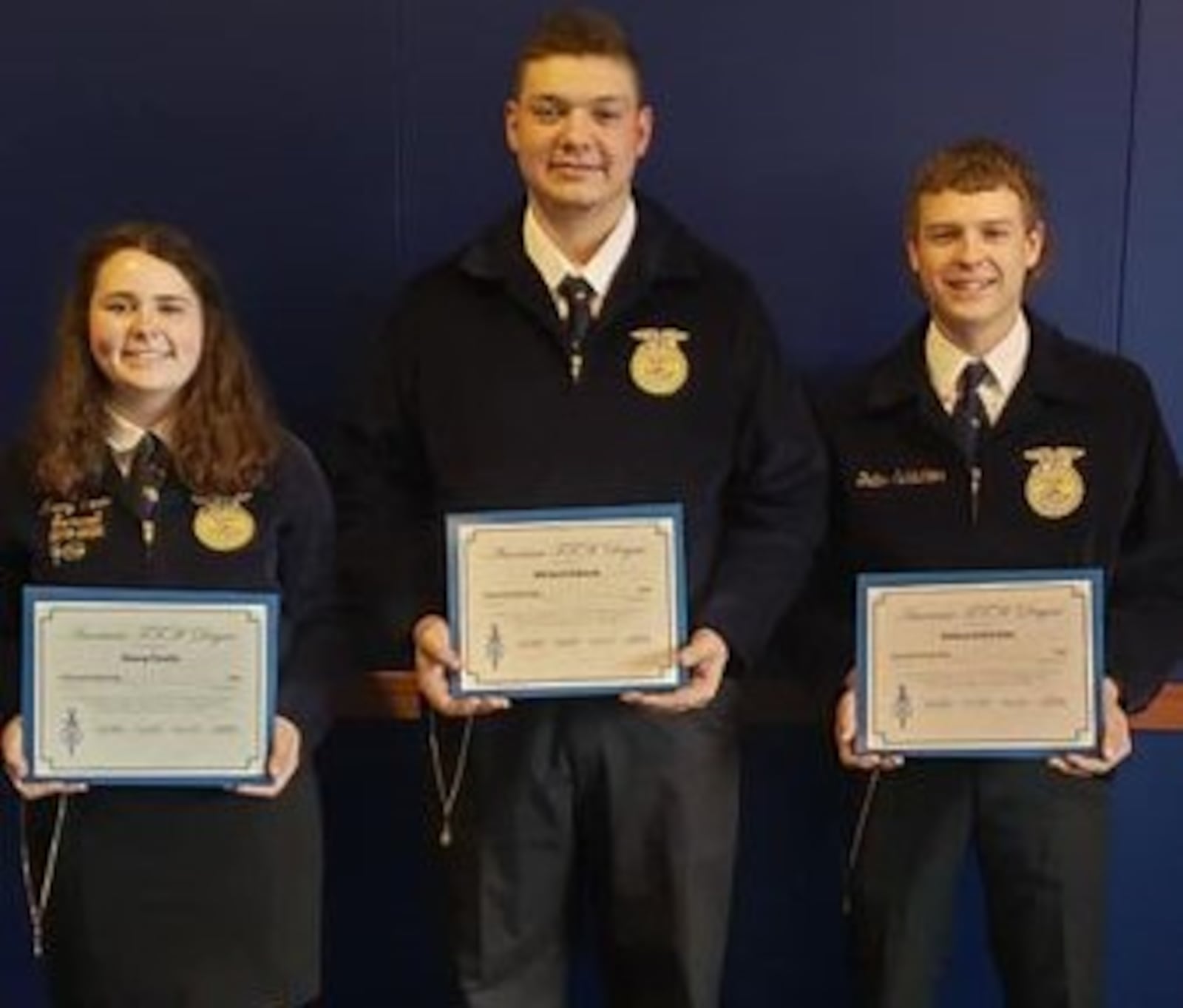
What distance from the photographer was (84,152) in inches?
101

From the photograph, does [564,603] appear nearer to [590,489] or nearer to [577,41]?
[590,489]

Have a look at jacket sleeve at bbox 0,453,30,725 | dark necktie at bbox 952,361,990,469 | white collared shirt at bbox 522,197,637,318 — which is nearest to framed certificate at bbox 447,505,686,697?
white collared shirt at bbox 522,197,637,318

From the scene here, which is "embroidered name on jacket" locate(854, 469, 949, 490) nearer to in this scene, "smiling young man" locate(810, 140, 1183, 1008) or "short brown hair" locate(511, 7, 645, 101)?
"smiling young man" locate(810, 140, 1183, 1008)

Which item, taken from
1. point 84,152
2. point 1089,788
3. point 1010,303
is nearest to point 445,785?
point 1089,788

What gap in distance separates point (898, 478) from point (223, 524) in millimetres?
917

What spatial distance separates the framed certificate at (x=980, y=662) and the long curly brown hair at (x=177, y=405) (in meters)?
0.83

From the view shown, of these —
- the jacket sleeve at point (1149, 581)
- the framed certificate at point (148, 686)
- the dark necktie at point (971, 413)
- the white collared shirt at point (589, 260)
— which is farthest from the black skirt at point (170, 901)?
the jacket sleeve at point (1149, 581)

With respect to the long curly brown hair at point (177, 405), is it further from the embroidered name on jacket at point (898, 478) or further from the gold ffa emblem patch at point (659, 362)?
the embroidered name on jacket at point (898, 478)

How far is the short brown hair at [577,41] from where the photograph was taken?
209 cm

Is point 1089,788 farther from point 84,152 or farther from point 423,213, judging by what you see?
point 84,152

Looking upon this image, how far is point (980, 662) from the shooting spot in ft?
6.80

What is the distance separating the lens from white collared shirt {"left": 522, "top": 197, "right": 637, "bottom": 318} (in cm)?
213

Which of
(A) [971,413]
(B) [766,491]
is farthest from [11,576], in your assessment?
(A) [971,413]

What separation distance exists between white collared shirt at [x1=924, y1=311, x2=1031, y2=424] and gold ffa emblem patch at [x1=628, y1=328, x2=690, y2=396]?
0.36m
